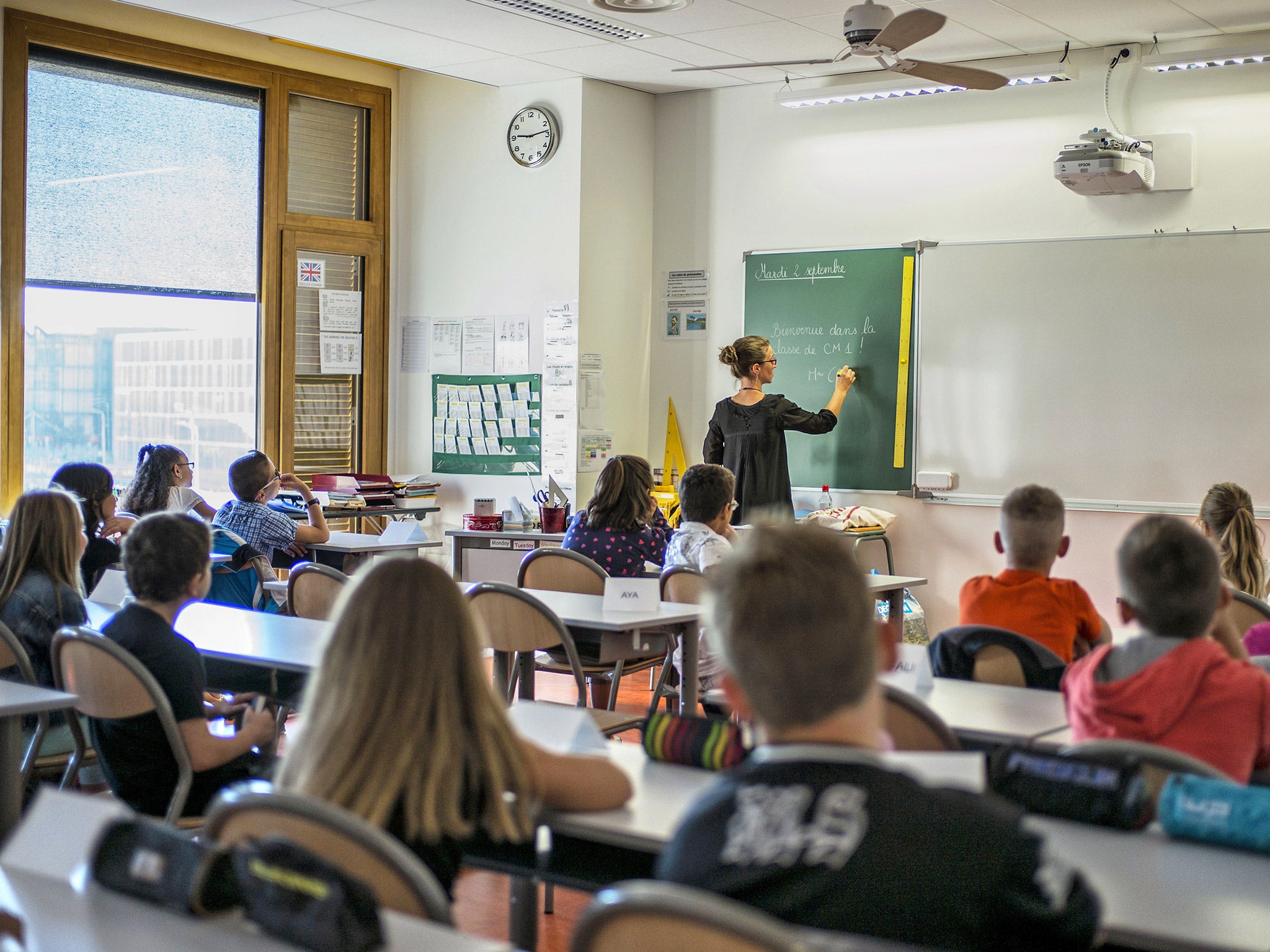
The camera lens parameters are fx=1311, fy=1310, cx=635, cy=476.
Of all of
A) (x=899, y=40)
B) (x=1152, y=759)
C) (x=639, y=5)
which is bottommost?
(x=1152, y=759)

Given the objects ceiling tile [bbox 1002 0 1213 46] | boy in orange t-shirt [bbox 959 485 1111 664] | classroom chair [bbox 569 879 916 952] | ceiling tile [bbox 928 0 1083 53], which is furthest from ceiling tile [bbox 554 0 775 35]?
classroom chair [bbox 569 879 916 952]

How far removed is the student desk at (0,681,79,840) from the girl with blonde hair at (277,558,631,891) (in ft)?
3.61

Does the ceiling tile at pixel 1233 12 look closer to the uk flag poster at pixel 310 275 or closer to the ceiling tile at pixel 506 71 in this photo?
the ceiling tile at pixel 506 71

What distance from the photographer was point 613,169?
277 inches

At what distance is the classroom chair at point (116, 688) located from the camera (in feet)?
8.75

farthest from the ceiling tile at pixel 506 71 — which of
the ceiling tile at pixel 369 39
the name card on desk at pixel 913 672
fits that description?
the name card on desk at pixel 913 672

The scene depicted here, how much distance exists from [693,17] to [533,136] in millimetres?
1652

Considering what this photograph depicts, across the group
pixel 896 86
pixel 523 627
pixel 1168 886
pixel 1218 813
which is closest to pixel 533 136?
pixel 896 86

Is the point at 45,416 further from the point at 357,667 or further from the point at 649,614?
the point at 357,667

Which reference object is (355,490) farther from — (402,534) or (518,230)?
(518,230)

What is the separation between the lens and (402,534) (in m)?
5.70

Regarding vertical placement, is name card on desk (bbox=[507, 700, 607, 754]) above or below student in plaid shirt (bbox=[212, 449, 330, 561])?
below

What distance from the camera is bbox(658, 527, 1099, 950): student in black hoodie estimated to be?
1.27 m

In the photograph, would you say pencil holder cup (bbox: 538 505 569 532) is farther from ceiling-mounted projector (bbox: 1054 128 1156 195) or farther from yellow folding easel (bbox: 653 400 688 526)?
ceiling-mounted projector (bbox: 1054 128 1156 195)
